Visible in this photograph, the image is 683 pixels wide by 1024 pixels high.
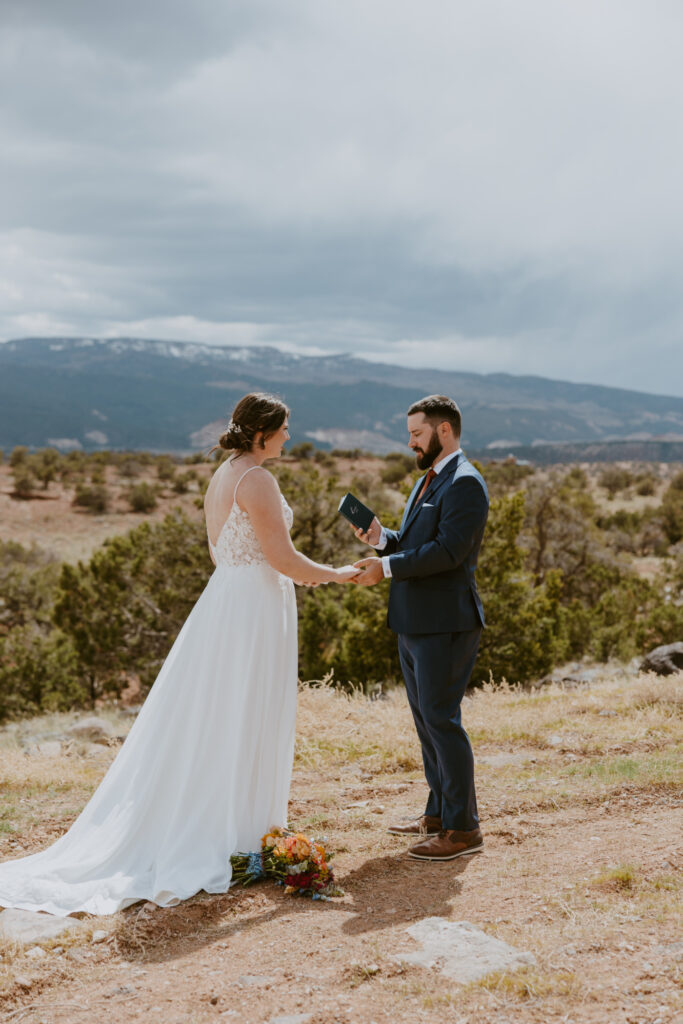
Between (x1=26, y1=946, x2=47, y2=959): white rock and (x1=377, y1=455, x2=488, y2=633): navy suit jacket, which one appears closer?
(x1=26, y1=946, x2=47, y2=959): white rock

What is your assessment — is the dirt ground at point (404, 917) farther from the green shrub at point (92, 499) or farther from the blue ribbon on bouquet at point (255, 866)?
the green shrub at point (92, 499)

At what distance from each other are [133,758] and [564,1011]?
274 centimetres

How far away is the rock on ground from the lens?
11.0m

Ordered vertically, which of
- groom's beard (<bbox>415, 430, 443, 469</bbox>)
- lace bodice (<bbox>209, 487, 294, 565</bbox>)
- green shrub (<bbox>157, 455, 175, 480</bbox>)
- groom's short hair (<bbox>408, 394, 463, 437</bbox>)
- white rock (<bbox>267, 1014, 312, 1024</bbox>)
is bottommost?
green shrub (<bbox>157, 455, 175, 480</bbox>)

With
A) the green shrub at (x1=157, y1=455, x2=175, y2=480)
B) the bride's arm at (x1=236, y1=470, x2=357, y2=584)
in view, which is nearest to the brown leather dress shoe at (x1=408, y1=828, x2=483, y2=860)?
the bride's arm at (x1=236, y1=470, x2=357, y2=584)

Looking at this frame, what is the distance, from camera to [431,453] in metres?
5.00

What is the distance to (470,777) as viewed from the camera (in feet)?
16.3

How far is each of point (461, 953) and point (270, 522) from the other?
2298mm

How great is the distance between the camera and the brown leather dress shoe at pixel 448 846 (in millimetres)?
4918

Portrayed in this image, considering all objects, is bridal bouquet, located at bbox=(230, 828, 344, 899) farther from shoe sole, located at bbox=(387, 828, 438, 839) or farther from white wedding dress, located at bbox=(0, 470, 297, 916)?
shoe sole, located at bbox=(387, 828, 438, 839)

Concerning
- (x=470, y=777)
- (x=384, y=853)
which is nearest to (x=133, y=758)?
(x=384, y=853)

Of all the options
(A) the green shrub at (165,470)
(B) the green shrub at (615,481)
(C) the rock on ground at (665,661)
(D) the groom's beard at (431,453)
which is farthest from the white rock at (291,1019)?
(A) the green shrub at (165,470)

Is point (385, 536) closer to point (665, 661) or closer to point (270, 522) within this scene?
point (270, 522)

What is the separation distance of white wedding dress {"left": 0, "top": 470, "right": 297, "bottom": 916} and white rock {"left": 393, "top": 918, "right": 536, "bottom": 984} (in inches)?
49.5
